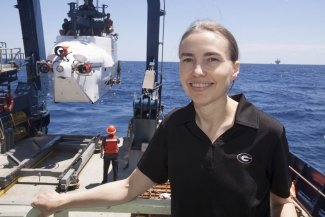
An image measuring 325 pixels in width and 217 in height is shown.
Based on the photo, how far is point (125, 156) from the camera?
1255 centimetres

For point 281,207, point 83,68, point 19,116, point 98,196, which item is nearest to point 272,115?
point 83,68

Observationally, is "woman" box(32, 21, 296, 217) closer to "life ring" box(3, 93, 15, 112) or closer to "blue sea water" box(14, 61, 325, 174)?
"life ring" box(3, 93, 15, 112)

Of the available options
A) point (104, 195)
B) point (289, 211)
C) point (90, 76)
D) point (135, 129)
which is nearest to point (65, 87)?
point (90, 76)

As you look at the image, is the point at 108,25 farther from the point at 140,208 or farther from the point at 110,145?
the point at 140,208

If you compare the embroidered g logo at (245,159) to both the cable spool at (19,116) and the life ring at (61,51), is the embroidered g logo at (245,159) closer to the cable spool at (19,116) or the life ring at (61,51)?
the life ring at (61,51)

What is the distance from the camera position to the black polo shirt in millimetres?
1889

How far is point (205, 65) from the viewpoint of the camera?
193cm

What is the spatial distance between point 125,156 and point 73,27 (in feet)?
20.2

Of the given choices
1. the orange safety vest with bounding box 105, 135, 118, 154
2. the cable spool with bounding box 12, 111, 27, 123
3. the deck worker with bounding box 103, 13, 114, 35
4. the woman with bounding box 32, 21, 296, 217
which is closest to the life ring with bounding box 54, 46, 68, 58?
the orange safety vest with bounding box 105, 135, 118, 154

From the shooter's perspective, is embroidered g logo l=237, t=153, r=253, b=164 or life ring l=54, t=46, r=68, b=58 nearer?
embroidered g logo l=237, t=153, r=253, b=164

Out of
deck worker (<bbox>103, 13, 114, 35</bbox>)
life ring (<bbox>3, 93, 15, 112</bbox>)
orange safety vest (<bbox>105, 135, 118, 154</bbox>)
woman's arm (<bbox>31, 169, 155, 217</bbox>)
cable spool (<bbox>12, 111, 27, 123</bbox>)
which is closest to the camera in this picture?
woman's arm (<bbox>31, 169, 155, 217</bbox>)

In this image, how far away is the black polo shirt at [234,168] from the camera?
74.4 inches

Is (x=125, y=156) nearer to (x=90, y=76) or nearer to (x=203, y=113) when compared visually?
(x=90, y=76)

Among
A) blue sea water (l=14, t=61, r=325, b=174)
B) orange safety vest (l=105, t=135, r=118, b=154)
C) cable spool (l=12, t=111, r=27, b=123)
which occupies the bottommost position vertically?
blue sea water (l=14, t=61, r=325, b=174)
